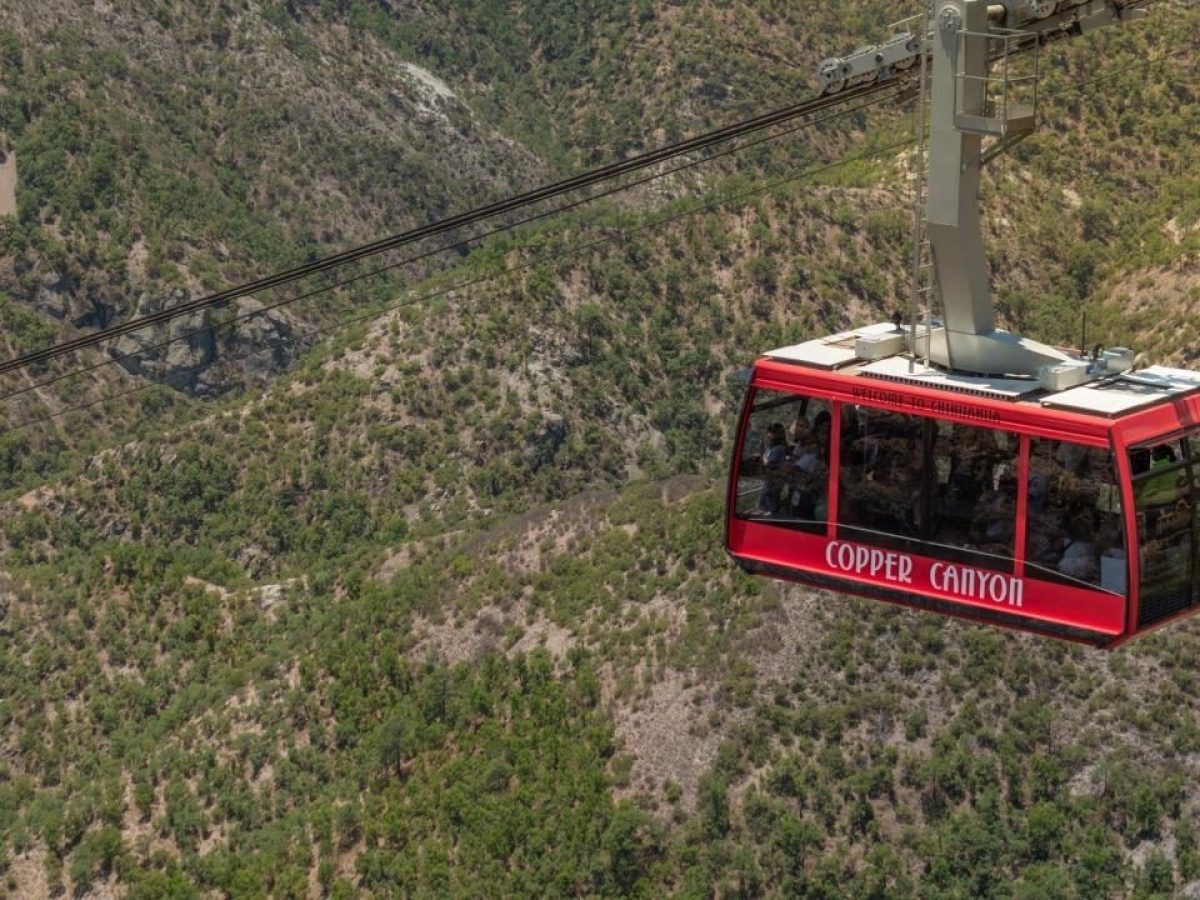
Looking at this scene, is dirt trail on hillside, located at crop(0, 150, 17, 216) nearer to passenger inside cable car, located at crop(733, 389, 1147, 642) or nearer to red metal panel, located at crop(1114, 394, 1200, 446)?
passenger inside cable car, located at crop(733, 389, 1147, 642)

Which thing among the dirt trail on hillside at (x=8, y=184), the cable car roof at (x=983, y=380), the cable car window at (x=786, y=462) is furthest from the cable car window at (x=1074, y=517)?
the dirt trail on hillside at (x=8, y=184)

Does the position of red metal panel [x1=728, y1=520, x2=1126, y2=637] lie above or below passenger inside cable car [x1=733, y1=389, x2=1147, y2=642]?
below

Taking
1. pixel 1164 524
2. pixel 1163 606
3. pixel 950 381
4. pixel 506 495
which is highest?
pixel 950 381

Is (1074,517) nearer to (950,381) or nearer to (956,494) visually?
(956,494)

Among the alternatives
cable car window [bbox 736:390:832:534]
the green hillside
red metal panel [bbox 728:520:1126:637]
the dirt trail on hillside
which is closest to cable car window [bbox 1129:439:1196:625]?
red metal panel [bbox 728:520:1126:637]

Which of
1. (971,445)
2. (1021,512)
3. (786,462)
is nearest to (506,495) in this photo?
(786,462)

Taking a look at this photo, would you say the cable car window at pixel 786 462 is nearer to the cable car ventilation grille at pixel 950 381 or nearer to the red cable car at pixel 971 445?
the red cable car at pixel 971 445

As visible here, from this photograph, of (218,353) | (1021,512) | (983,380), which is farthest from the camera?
(218,353)
